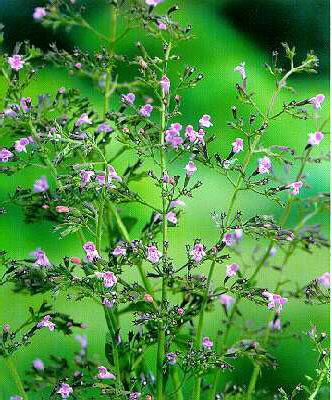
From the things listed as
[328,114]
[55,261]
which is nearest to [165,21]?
[328,114]

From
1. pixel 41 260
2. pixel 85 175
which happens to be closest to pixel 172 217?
pixel 85 175

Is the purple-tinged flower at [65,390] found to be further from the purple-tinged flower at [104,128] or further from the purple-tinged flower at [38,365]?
the purple-tinged flower at [104,128]

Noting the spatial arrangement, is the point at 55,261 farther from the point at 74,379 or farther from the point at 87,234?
the point at 74,379

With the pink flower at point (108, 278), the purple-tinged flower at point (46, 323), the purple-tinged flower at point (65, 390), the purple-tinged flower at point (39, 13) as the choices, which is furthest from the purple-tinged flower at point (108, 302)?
the purple-tinged flower at point (39, 13)

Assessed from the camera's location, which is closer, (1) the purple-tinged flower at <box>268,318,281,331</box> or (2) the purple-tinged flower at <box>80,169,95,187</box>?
(2) the purple-tinged flower at <box>80,169,95,187</box>

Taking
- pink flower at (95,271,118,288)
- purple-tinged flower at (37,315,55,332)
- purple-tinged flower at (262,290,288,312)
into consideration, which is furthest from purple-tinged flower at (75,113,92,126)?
purple-tinged flower at (262,290,288,312)

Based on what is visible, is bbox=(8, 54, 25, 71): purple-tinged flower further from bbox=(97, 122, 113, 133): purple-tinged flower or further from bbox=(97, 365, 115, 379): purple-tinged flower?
bbox=(97, 365, 115, 379): purple-tinged flower
